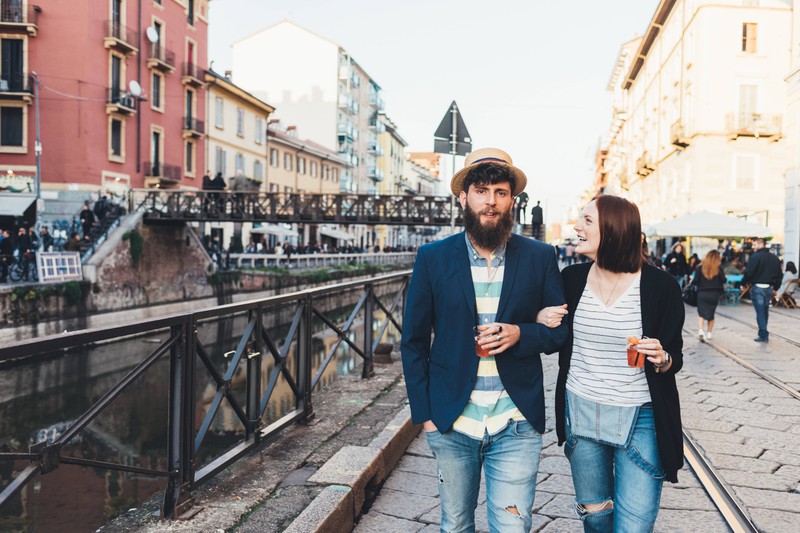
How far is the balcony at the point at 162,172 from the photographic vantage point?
31.6 metres

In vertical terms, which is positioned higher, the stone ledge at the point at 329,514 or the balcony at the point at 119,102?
the balcony at the point at 119,102

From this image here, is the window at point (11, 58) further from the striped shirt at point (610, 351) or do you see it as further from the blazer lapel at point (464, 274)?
the striped shirt at point (610, 351)

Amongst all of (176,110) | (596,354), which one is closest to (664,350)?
(596,354)

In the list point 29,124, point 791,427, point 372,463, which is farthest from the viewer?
point 29,124

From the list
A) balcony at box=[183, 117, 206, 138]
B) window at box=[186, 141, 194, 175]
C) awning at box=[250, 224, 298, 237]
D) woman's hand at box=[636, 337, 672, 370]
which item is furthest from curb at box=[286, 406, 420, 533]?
awning at box=[250, 224, 298, 237]

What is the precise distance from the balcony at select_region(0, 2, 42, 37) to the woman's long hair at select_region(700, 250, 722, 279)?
26017 mm

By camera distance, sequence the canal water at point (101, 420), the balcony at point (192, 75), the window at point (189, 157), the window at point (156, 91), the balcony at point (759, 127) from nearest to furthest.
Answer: the canal water at point (101, 420) < the balcony at point (759, 127) < the window at point (156, 91) < the balcony at point (192, 75) < the window at point (189, 157)

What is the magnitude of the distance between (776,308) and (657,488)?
15.7 metres

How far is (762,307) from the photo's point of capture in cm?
987

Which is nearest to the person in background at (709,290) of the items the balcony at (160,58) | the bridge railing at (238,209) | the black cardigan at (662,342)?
the black cardigan at (662,342)

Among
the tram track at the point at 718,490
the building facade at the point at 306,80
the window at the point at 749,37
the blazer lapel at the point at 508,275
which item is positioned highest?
the building facade at the point at 306,80

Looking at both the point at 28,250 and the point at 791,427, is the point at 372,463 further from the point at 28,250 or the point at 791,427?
the point at 28,250

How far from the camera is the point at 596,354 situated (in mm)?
2422

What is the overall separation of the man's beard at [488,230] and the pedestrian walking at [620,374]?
296 millimetres
